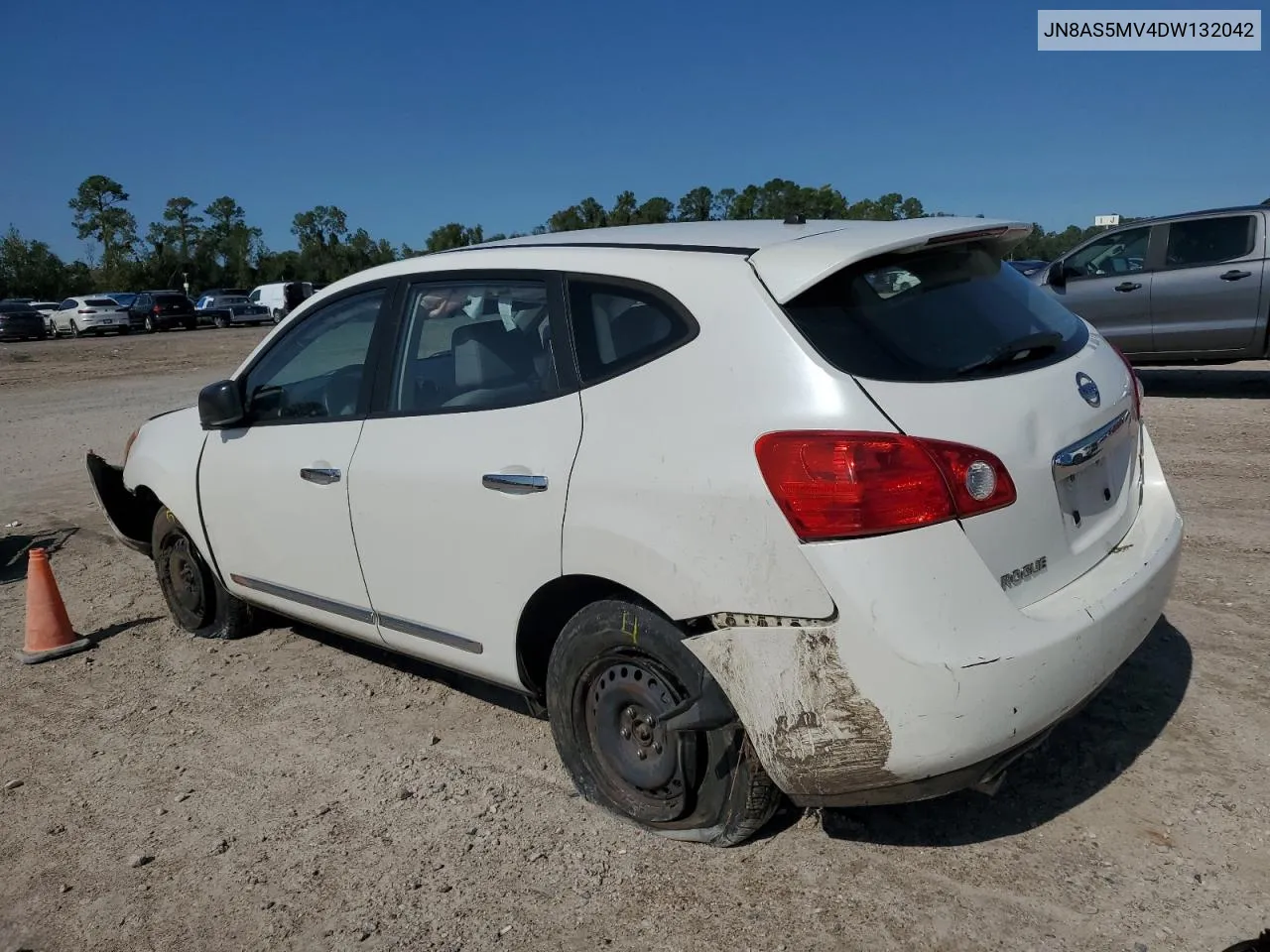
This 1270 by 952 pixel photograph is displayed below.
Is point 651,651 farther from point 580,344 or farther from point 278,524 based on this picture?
point 278,524

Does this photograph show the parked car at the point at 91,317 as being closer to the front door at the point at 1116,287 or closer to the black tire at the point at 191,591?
the front door at the point at 1116,287

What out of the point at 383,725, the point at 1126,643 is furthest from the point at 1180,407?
the point at 383,725

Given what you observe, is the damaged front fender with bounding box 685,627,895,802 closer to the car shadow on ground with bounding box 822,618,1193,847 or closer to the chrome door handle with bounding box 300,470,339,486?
the car shadow on ground with bounding box 822,618,1193,847

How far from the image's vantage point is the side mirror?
14.1 feet

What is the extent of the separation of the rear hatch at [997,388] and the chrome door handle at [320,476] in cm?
196

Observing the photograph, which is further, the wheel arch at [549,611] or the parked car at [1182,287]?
the parked car at [1182,287]

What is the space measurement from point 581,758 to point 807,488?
1290mm

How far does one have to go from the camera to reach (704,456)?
271 cm

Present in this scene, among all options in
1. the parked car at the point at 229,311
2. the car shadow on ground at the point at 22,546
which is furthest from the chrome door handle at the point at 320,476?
the parked car at the point at 229,311

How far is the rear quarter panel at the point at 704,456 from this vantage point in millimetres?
2580

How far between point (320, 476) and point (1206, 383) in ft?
36.4

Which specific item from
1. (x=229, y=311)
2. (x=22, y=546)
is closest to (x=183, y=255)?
(x=229, y=311)

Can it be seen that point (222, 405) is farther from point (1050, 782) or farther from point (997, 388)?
point (1050, 782)

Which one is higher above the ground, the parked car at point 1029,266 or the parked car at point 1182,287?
the parked car at point 1182,287
